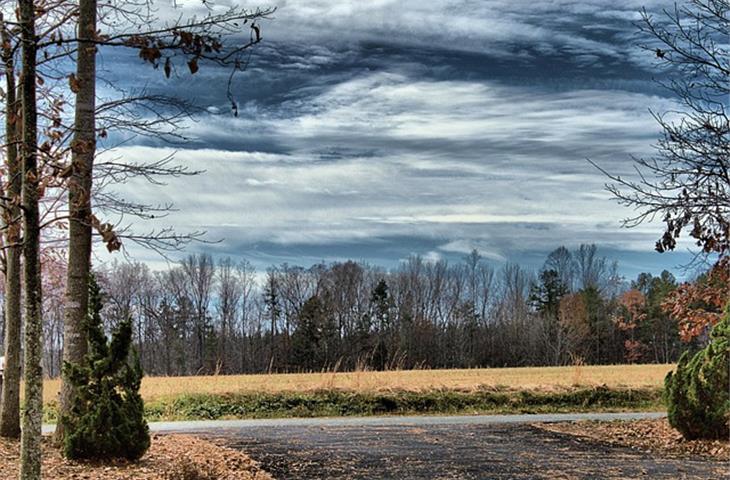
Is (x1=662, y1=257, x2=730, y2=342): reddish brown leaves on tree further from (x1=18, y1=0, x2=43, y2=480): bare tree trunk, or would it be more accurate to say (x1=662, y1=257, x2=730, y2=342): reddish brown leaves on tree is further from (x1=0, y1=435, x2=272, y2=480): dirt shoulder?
(x1=18, y1=0, x2=43, y2=480): bare tree trunk

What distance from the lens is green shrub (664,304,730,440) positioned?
39.4 feet

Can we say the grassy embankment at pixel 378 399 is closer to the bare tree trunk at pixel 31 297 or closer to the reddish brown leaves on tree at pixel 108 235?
the bare tree trunk at pixel 31 297

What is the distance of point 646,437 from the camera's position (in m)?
12.9

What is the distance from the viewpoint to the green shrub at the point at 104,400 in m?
9.36

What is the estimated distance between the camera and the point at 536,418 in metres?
16.4

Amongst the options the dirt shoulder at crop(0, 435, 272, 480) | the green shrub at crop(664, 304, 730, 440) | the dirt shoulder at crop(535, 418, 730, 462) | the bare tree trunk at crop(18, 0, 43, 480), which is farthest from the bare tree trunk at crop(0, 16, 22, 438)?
the green shrub at crop(664, 304, 730, 440)

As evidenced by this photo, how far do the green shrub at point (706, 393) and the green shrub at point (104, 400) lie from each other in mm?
8116

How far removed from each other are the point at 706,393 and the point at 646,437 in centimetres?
132

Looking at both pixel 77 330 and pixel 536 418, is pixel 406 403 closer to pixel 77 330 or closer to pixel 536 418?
pixel 536 418

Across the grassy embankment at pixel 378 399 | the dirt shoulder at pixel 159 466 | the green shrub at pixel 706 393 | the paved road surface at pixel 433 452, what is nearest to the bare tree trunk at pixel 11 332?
the dirt shoulder at pixel 159 466

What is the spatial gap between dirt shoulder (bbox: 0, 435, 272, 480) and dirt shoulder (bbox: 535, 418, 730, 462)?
19.6 feet

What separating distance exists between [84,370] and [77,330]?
0.57m

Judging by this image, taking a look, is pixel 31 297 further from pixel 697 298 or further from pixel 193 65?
pixel 697 298

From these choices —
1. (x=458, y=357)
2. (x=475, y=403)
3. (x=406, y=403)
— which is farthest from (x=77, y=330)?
(x=458, y=357)
